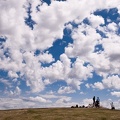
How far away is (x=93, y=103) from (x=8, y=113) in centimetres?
2838

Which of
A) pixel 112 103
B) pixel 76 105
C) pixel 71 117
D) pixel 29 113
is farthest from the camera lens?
pixel 112 103

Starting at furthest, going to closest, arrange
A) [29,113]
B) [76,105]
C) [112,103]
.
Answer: [112,103], [76,105], [29,113]

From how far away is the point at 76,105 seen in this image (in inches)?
3147

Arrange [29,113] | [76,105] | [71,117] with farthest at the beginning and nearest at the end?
[76,105] < [29,113] < [71,117]

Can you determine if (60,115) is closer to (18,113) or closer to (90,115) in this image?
(90,115)

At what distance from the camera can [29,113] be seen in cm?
6381

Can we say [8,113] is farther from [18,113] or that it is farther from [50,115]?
[50,115]

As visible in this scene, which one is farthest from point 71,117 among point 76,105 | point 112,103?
A: point 112,103

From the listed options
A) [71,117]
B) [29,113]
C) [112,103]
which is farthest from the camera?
[112,103]

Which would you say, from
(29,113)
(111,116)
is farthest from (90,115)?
(29,113)

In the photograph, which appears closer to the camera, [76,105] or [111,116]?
[111,116]

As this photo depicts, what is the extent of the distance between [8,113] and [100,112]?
74.4ft

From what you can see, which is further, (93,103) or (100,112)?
(93,103)

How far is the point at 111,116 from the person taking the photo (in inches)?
2339
